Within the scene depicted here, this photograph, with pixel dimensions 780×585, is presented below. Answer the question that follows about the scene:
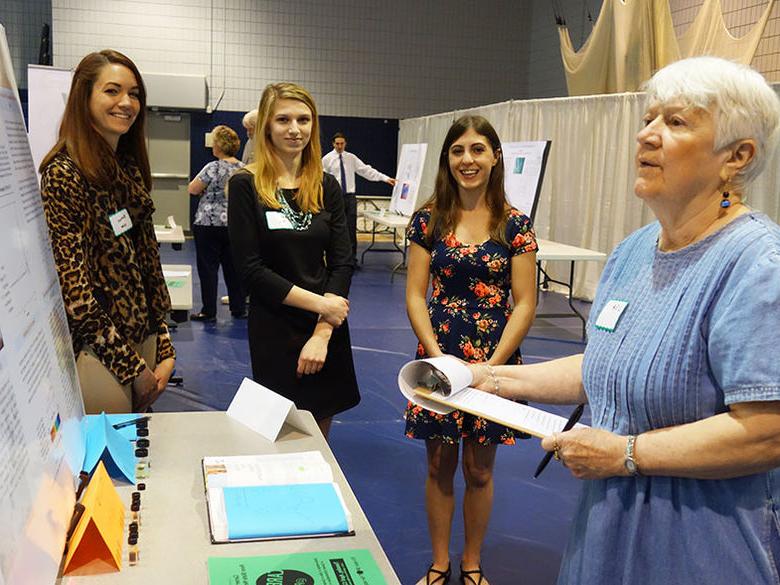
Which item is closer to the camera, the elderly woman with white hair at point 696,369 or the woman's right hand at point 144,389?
the elderly woman with white hair at point 696,369

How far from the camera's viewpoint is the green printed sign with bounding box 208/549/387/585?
106 centimetres

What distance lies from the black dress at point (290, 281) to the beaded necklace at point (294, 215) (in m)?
0.01

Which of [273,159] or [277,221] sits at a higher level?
[273,159]

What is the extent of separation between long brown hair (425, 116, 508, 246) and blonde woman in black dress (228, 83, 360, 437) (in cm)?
30

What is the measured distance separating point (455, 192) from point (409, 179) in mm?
7299

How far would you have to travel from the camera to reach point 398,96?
12992mm

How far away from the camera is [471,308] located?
→ 2.40m

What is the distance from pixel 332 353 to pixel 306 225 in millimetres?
411

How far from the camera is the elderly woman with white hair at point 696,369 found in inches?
43.5

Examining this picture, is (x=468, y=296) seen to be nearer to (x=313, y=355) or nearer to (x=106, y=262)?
(x=313, y=355)

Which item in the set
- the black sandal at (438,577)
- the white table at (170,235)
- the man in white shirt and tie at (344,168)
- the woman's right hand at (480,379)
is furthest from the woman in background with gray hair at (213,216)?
the woman's right hand at (480,379)

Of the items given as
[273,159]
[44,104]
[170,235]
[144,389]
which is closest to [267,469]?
[144,389]

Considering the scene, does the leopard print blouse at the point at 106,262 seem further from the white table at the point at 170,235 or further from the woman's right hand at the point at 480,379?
the white table at the point at 170,235

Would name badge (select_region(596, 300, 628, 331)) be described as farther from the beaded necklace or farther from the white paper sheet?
the beaded necklace
